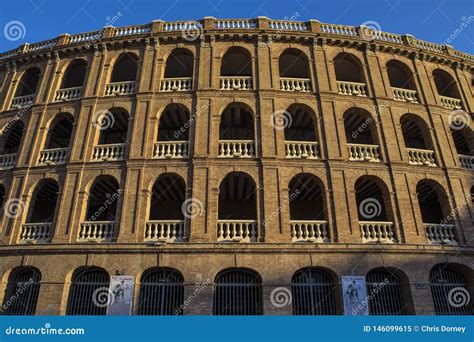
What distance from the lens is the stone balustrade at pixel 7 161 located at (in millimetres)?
17312

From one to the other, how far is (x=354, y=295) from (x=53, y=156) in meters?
14.9

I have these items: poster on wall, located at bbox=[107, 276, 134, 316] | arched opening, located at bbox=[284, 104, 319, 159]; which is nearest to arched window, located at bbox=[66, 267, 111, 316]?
poster on wall, located at bbox=[107, 276, 134, 316]

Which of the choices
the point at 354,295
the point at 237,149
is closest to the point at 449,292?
the point at 354,295

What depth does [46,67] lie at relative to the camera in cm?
1952

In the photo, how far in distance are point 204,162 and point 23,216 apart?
8422mm

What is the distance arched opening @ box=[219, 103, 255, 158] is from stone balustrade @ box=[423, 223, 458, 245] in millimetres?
8357

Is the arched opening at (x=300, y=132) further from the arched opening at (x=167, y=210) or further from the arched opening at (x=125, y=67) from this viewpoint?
the arched opening at (x=125, y=67)

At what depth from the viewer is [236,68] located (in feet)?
66.0

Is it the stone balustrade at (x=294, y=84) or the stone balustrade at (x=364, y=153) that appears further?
the stone balustrade at (x=294, y=84)

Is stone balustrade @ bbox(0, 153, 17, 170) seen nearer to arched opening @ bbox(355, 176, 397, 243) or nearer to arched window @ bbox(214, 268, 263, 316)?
arched window @ bbox(214, 268, 263, 316)

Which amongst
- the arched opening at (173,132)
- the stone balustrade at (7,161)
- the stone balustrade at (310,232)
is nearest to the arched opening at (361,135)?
the stone balustrade at (310,232)

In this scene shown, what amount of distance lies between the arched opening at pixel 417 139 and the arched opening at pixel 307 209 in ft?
15.4

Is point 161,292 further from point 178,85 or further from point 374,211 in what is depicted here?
point 374,211

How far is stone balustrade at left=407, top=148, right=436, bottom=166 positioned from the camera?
54.7ft
